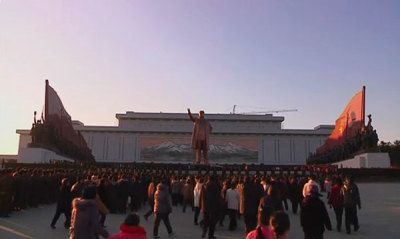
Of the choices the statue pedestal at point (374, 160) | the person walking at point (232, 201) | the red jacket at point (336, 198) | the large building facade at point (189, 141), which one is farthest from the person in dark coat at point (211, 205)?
the large building facade at point (189, 141)

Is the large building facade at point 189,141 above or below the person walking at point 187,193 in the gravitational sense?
above

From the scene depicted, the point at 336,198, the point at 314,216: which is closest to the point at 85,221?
the point at 314,216

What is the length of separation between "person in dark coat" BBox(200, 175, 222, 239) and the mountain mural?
42.4 m

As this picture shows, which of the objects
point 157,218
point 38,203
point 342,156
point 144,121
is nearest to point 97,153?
point 144,121

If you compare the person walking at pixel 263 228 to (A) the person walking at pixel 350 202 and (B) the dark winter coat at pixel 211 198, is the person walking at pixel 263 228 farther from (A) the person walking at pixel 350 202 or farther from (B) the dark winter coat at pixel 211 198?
(A) the person walking at pixel 350 202

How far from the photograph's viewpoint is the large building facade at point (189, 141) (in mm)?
51562

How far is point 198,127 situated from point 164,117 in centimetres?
3781

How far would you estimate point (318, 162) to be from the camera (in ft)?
118

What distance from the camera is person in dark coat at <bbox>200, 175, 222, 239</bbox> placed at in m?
7.53

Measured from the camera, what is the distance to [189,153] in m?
50.8

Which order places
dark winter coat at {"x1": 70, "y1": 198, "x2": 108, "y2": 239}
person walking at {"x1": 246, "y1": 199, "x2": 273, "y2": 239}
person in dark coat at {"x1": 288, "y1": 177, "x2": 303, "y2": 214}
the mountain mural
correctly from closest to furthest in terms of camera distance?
person walking at {"x1": 246, "y1": 199, "x2": 273, "y2": 239}, dark winter coat at {"x1": 70, "y1": 198, "x2": 108, "y2": 239}, person in dark coat at {"x1": 288, "y1": 177, "x2": 303, "y2": 214}, the mountain mural

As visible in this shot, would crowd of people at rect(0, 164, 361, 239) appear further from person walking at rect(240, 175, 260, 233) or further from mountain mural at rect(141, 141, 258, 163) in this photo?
mountain mural at rect(141, 141, 258, 163)

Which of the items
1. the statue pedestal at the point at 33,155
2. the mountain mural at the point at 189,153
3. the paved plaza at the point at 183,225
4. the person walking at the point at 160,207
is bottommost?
the paved plaza at the point at 183,225

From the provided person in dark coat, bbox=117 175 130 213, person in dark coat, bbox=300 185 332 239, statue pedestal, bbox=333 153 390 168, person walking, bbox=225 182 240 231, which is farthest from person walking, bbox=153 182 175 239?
statue pedestal, bbox=333 153 390 168
